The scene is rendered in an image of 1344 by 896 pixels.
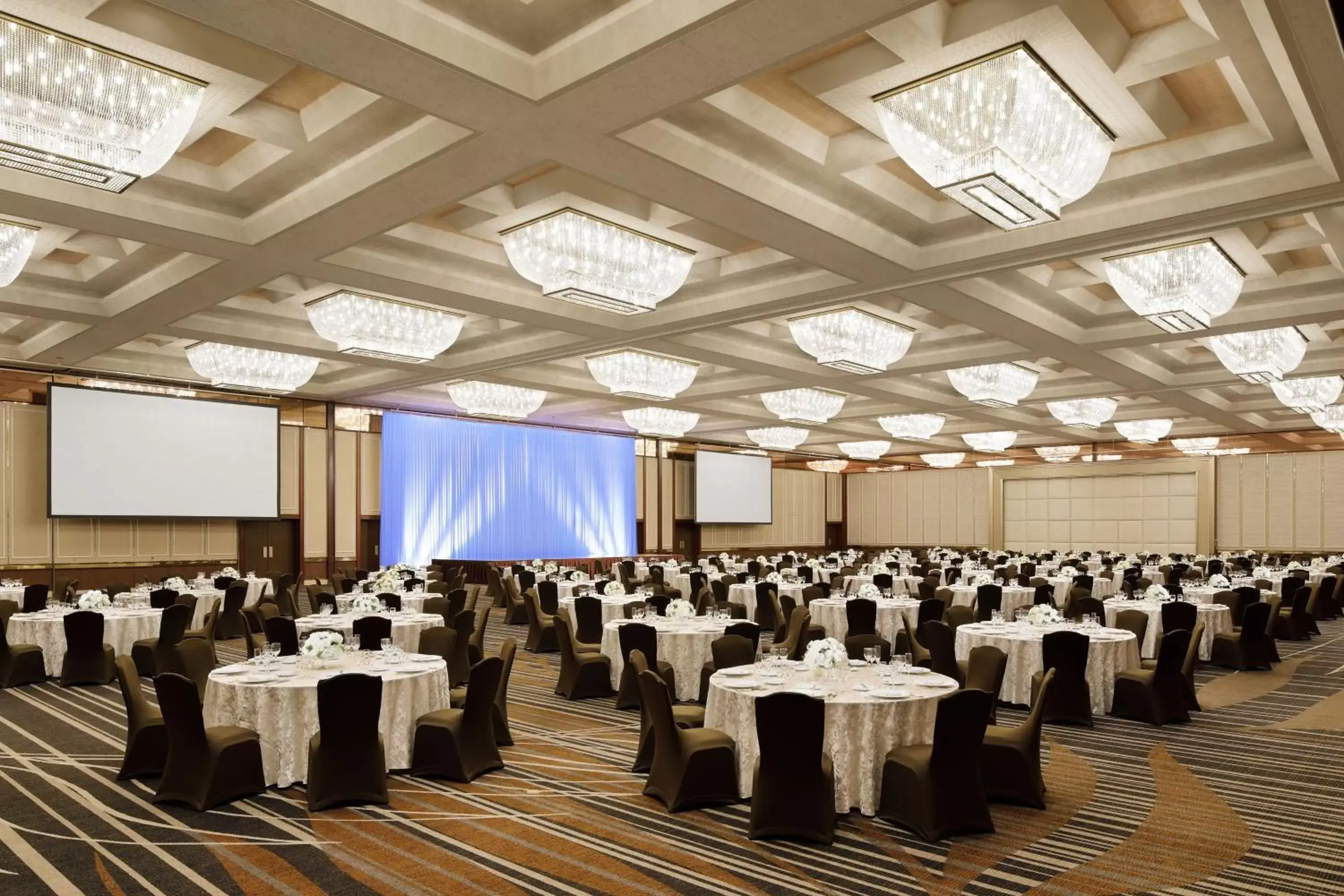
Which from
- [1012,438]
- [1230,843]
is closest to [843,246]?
[1230,843]

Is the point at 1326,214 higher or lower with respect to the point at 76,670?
higher

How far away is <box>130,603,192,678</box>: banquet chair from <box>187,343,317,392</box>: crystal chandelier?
3261mm

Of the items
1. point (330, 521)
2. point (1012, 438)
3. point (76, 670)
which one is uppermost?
point (1012, 438)

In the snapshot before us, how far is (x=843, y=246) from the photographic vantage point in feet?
26.7

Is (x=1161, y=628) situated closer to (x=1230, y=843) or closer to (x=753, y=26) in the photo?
(x=1230, y=843)

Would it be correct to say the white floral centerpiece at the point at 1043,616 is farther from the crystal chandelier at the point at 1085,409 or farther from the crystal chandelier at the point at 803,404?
the crystal chandelier at the point at 1085,409

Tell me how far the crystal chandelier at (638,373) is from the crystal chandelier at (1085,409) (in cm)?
830

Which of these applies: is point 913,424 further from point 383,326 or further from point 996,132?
point 996,132

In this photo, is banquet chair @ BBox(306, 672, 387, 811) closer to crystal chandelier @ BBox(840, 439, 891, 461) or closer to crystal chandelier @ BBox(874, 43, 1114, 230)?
crystal chandelier @ BBox(874, 43, 1114, 230)

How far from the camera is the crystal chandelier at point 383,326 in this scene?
33.0ft

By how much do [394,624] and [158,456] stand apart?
818 centimetres

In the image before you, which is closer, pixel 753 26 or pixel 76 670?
pixel 753 26

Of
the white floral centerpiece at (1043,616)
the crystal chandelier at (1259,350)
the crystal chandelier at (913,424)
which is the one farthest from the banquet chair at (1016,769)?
the crystal chandelier at (913,424)

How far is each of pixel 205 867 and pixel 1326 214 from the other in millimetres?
9574
